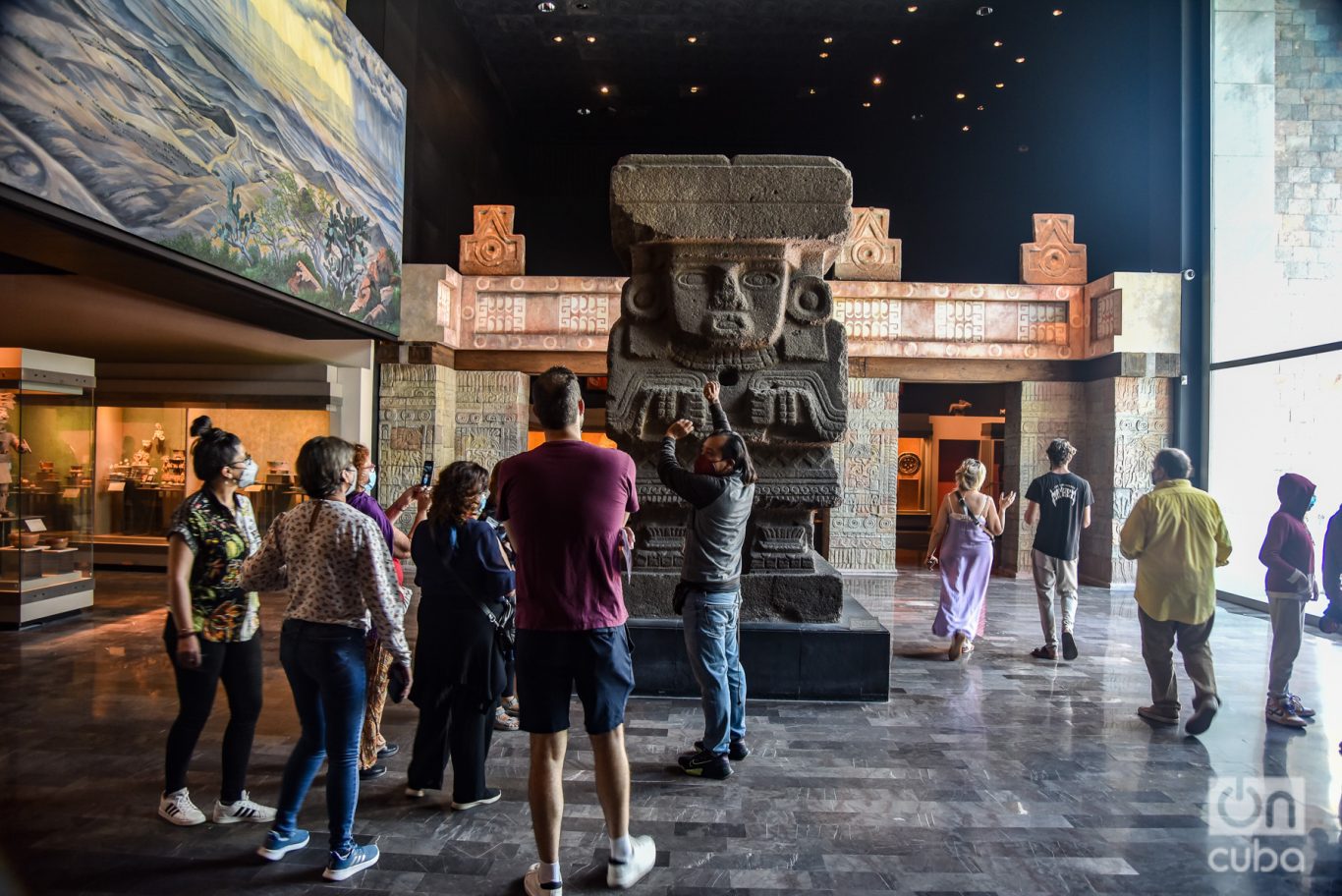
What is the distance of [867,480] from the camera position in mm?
10297

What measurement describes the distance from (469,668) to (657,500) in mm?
2307

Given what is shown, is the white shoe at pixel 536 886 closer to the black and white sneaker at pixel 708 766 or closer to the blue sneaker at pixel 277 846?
the blue sneaker at pixel 277 846

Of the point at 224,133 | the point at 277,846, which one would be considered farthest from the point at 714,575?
the point at 224,133

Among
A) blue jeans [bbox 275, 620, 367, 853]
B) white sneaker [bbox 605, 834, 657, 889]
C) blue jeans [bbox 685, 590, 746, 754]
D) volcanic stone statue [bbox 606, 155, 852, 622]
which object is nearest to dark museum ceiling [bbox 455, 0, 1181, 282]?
volcanic stone statue [bbox 606, 155, 852, 622]

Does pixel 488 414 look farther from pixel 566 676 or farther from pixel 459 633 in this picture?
pixel 566 676

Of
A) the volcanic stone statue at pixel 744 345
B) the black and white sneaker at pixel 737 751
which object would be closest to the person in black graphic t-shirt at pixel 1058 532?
the volcanic stone statue at pixel 744 345

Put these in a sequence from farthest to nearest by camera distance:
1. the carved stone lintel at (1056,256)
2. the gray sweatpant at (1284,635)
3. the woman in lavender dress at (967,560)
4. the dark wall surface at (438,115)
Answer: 1. the carved stone lintel at (1056,256)
2. the dark wall surface at (438,115)
3. the woman in lavender dress at (967,560)
4. the gray sweatpant at (1284,635)

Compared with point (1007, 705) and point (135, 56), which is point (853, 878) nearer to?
point (1007, 705)

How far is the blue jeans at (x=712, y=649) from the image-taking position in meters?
3.60

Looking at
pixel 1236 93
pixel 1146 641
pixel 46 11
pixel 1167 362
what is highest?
pixel 1236 93

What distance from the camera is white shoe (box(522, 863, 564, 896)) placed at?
2520mm

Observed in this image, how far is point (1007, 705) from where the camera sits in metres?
4.85

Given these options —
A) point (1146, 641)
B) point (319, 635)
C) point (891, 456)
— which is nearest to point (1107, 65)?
point (891, 456)

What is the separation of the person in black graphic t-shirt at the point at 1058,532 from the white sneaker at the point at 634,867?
4.38 meters
